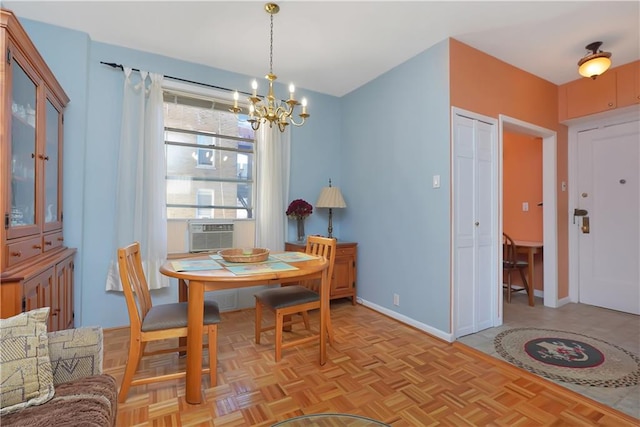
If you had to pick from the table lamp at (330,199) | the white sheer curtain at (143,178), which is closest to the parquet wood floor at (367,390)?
the white sheer curtain at (143,178)

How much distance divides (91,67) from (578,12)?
400 cm

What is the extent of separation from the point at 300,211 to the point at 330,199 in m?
0.39

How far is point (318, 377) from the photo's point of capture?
199cm

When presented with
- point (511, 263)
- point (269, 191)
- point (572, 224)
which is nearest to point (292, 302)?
point (269, 191)

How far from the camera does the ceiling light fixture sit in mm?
2643

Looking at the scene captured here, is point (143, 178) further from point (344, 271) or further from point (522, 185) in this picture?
point (522, 185)

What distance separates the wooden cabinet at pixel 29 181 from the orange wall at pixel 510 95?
2.90 meters

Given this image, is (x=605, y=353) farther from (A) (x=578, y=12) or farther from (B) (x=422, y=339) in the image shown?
(A) (x=578, y=12)

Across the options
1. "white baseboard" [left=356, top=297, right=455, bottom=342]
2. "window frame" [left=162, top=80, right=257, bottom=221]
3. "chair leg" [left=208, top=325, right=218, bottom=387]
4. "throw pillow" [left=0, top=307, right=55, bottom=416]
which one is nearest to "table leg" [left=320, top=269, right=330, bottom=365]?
"chair leg" [left=208, top=325, right=218, bottom=387]

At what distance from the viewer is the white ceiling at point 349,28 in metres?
2.24

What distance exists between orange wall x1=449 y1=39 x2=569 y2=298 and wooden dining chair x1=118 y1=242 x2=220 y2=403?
262cm

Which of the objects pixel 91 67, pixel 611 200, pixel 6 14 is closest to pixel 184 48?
pixel 91 67

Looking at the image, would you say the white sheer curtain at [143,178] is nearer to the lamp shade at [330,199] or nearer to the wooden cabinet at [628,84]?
the lamp shade at [330,199]

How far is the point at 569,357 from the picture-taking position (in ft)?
7.42
